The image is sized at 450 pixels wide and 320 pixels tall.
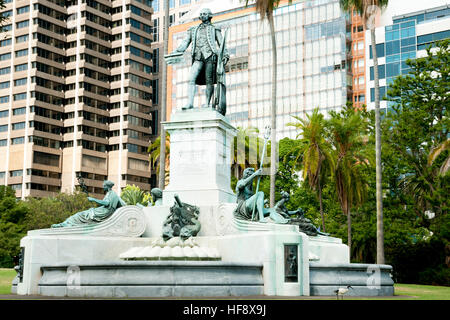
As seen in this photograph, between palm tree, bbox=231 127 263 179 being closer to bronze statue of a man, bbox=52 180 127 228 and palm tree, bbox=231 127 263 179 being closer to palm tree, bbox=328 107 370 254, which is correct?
palm tree, bbox=328 107 370 254

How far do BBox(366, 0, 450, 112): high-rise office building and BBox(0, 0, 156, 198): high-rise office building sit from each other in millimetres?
51849

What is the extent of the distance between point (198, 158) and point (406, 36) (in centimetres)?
7839

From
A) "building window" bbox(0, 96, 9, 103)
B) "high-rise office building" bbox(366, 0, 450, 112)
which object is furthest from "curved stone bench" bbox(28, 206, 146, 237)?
"building window" bbox(0, 96, 9, 103)

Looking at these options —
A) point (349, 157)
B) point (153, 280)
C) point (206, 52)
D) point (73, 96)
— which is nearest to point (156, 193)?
point (206, 52)

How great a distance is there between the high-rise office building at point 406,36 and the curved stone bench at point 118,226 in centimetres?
7639

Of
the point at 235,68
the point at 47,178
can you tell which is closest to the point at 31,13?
the point at 47,178

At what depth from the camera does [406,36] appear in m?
90.0

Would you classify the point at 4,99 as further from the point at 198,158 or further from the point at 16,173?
the point at 198,158

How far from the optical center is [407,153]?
36.8 m

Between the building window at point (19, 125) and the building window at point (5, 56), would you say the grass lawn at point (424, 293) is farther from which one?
the building window at point (5, 56)

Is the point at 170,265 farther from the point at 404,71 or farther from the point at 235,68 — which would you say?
the point at 235,68

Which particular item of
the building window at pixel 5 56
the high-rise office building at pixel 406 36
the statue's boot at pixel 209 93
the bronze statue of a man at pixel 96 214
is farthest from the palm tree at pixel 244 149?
the building window at pixel 5 56

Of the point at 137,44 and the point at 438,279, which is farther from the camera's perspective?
the point at 137,44

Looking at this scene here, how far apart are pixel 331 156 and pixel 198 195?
75.8 feet
